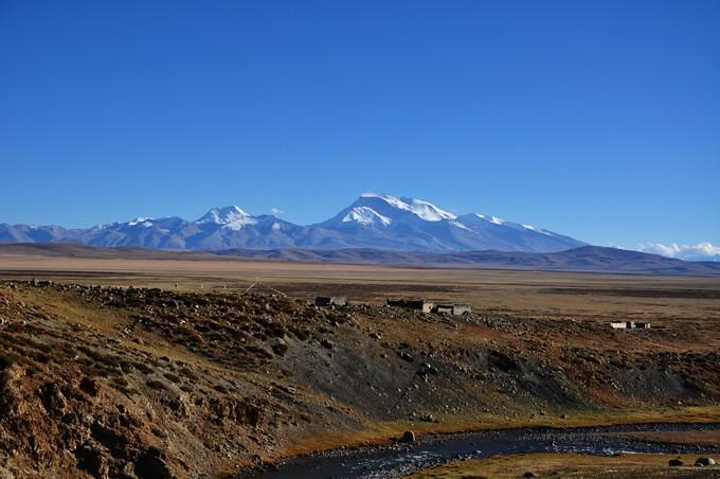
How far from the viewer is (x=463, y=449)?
1532 inches

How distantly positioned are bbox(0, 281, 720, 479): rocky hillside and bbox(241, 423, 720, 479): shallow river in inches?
69.0

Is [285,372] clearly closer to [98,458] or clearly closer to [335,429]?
[335,429]

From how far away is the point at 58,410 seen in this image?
28250 millimetres

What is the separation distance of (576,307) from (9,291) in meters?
102

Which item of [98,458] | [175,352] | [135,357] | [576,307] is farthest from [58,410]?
[576,307]

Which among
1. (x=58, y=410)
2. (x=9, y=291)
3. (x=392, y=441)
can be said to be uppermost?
(x=9, y=291)

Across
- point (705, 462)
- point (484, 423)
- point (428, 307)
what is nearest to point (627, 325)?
point (428, 307)

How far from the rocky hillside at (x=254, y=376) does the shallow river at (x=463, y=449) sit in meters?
1.75

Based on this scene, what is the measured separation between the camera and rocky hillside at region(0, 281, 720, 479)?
94.2 ft

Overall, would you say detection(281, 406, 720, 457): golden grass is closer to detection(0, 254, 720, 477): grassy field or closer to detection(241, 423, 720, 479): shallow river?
detection(0, 254, 720, 477): grassy field

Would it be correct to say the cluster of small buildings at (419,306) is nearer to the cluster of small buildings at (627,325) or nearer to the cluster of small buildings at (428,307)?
the cluster of small buildings at (428,307)

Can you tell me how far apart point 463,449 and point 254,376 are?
12.2 meters

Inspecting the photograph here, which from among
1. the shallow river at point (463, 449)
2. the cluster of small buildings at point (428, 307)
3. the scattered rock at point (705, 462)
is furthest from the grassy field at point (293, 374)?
the cluster of small buildings at point (428, 307)

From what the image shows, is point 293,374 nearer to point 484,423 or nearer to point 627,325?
point 484,423
